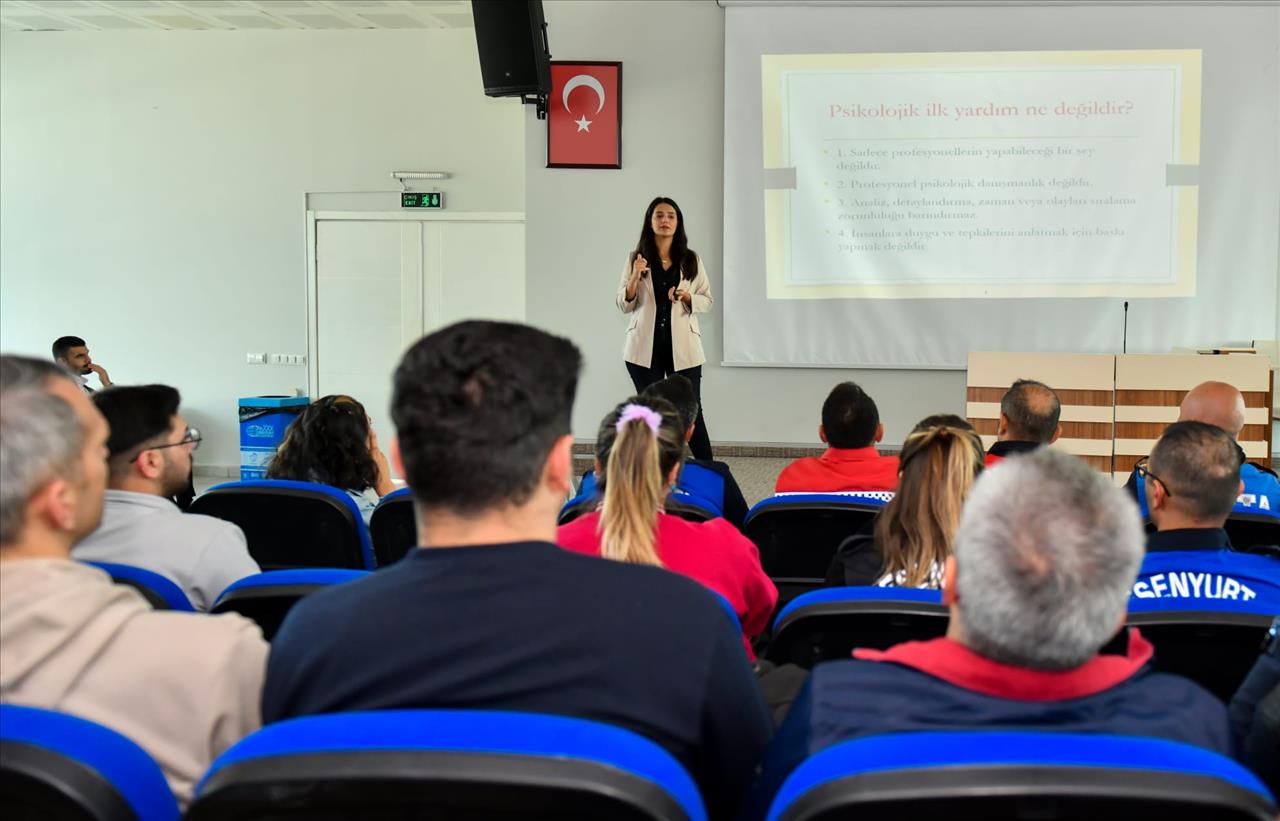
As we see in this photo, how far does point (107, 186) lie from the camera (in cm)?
842

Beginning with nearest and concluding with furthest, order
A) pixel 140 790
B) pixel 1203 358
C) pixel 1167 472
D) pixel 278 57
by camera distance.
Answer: pixel 140 790 < pixel 1167 472 < pixel 1203 358 < pixel 278 57

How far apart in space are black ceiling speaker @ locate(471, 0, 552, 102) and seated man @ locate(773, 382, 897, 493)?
12.4ft

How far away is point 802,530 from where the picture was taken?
2580 mm

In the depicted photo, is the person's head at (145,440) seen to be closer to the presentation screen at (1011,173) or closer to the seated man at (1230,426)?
the seated man at (1230,426)

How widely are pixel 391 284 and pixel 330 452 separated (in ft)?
17.9

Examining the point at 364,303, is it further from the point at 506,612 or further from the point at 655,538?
the point at 506,612

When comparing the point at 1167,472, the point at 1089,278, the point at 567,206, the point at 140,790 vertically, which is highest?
the point at 567,206

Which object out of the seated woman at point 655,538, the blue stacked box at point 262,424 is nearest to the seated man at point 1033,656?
the seated woman at point 655,538

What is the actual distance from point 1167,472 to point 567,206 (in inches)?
209

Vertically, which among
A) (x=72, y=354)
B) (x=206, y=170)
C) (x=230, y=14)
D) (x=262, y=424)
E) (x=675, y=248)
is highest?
(x=230, y=14)

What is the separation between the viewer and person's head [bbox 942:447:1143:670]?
1.01 metres

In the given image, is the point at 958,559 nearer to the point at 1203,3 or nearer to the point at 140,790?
the point at 140,790

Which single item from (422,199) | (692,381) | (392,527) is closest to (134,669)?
(392,527)

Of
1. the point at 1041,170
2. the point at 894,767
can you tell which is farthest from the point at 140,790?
the point at 1041,170
